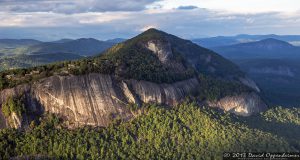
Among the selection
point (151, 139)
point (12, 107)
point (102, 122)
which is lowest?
point (151, 139)

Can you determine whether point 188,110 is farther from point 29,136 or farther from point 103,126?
point 29,136

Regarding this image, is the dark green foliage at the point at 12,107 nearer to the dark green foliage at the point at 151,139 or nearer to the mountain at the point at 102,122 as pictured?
the mountain at the point at 102,122

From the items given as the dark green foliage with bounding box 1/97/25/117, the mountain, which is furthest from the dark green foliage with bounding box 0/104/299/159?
the dark green foliage with bounding box 1/97/25/117

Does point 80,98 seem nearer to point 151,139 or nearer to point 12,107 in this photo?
point 12,107

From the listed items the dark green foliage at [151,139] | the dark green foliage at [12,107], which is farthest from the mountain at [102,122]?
the dark green foliage at [12,107]

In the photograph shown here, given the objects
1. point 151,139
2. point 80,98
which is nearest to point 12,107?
point 80,98

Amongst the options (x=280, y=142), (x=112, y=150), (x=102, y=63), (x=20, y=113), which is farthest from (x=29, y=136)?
(x=280, y=142)

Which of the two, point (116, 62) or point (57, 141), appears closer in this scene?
point (57, 141)
